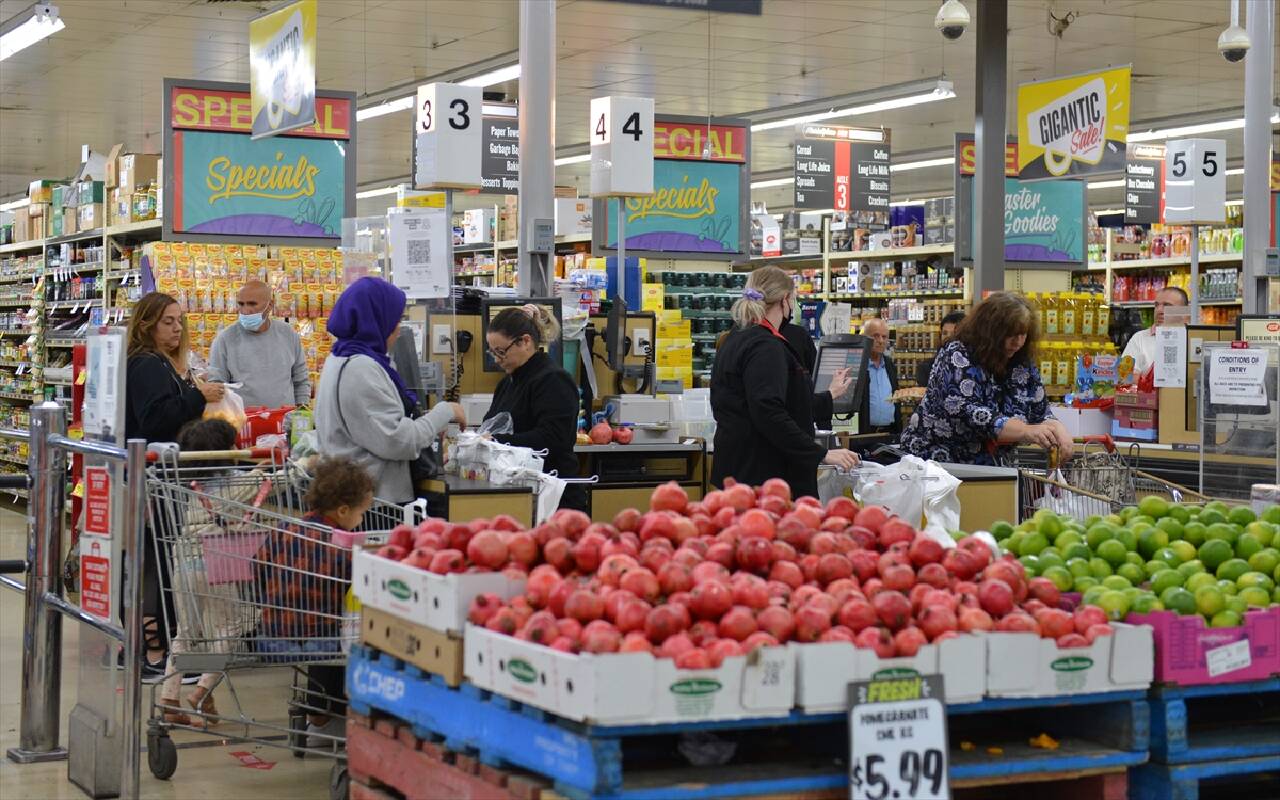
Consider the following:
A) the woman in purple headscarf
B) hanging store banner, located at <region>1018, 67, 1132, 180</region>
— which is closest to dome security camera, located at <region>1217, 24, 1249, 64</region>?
hanging store banner, located at <region>1018, 67, 1132, 180</region>

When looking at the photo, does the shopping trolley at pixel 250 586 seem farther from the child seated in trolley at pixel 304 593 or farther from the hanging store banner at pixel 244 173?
the hanging store banner at pixel 244 173

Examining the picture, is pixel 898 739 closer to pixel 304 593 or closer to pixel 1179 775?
pixel 1179 775

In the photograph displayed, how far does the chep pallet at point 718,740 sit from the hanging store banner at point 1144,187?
1368 centimetres

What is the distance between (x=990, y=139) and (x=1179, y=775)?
28.1 ft

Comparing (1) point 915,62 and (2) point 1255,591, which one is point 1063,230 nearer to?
(1) point 915,62

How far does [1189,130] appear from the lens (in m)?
20.6

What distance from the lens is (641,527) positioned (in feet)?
11.7

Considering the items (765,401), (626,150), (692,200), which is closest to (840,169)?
(692,200)

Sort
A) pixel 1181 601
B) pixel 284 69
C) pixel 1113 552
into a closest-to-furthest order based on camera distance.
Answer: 1. pixel 1181 601
2. pixel 1113 552
3. pixel 284 69

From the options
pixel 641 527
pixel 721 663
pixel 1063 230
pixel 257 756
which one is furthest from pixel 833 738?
pixel 1063 230

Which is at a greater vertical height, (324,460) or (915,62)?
(915,62)

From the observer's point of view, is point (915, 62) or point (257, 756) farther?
point (915, 62)

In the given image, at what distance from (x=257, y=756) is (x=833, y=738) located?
9.18ft

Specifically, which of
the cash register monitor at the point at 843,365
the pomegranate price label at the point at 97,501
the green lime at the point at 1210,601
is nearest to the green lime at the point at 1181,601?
the green lime at the point at 1210,601
